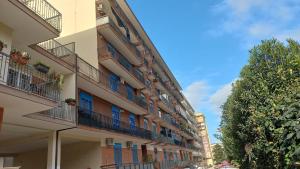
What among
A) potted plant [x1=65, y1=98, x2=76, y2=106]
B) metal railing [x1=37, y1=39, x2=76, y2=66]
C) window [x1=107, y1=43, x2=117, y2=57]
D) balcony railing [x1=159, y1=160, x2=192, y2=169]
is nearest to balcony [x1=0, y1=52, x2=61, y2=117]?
potted plant [x1=65, y1=98, x2=76, y2=106]

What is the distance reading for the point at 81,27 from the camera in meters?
19.8

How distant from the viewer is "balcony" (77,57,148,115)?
15814mm

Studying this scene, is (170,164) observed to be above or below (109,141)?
below

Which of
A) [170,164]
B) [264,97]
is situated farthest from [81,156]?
[170,164]

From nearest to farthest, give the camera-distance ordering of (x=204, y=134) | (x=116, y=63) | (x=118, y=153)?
1. (x=118, y=153)
2. (x=116, y=63)
3. (x=204, y=134)

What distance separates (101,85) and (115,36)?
19.9 feet

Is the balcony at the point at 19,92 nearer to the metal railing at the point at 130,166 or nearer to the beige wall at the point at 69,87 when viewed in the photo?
the beige wall at the point at 69,87

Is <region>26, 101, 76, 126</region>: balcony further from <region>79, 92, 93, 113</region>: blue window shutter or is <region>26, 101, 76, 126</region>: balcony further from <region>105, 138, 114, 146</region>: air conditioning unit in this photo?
<region>105, 138, 114, 146</region>: air conditioning unit

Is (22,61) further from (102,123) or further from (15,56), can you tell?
(102,123)

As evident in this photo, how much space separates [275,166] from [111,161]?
10.7 meters

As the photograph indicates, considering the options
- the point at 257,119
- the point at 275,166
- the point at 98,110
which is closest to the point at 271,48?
the point at 257,119

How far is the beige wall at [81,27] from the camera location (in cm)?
1880

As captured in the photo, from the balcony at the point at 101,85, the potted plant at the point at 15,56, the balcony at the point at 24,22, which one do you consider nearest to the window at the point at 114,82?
the balcony at the point at 101,85

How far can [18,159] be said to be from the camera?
1809cm
